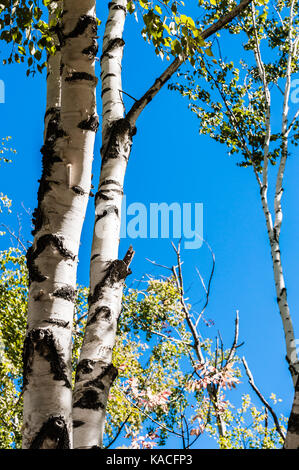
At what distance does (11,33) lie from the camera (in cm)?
388

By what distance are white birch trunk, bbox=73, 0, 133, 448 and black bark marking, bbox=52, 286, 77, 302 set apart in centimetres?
64

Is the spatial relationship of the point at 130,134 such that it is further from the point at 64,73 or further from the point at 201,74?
the point at 201,74

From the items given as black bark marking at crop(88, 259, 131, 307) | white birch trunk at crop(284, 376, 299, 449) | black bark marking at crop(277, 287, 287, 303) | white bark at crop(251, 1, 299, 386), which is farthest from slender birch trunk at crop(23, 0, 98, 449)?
black bark marking at crop(277, 287, 287, 303)

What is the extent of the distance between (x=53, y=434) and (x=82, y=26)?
6.18 ft

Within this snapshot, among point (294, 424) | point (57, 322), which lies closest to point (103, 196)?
point (57, 322)

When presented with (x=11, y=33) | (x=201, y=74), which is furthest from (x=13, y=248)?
(x=11, y=33)

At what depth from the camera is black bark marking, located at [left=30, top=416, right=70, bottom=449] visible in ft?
4.68

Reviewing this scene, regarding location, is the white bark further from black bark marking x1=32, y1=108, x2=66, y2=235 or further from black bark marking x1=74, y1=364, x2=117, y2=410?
black bark marking x1=32, y1=108, x2=66, y2=235

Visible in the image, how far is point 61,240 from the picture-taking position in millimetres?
1773

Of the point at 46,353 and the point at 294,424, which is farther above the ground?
the point at 46,353

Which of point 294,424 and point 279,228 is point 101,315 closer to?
point 294,424

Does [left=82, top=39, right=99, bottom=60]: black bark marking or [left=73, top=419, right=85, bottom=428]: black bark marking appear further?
[left=82, top=39, right=99, bottom=60]: black bark marking

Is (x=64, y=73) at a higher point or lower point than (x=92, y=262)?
higher

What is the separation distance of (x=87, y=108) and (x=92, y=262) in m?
0.97
